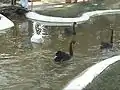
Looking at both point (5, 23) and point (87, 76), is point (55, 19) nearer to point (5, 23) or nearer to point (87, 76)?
point (5, 23)

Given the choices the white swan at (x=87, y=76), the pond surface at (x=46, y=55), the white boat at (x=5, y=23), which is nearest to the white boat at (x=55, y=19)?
the pond surface at (x=46, y=55)

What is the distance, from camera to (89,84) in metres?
10.8

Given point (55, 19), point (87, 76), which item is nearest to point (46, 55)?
point (87, 76)

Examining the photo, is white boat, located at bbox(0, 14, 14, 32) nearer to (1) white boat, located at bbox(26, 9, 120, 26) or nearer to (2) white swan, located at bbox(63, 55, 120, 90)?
(1) white boat, located at bbox(26, 9, 120, 26)

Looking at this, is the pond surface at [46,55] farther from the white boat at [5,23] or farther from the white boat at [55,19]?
the white boat at [55,19]

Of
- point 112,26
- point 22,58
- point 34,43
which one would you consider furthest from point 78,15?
point 22,58

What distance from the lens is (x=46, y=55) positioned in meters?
14.7

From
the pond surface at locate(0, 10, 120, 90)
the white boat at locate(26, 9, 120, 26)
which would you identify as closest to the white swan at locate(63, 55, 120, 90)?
the pond surface at locate(0, 10, 120, 90)

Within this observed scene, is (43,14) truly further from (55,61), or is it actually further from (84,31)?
(55,61)

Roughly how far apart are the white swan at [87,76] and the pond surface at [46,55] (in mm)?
456

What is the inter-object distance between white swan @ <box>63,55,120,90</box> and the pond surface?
46 centimetres

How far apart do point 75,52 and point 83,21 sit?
22.6 ft

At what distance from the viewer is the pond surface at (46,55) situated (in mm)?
11809

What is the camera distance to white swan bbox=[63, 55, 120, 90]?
1067 centimetres
